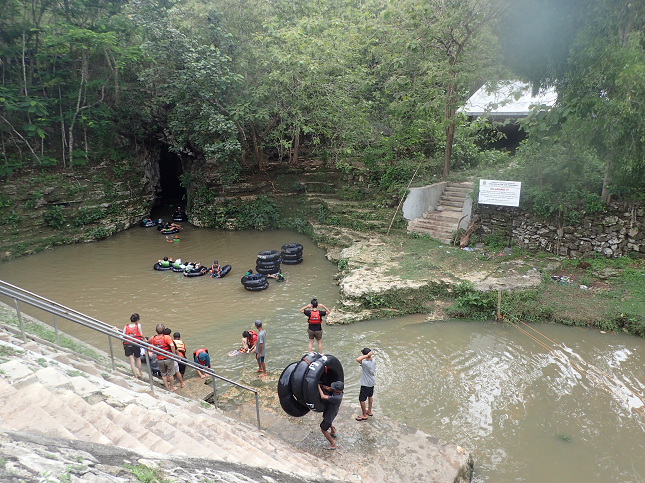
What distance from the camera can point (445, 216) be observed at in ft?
54.4

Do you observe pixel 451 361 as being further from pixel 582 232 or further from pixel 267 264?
pixel 582 232

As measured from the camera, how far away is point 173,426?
17.0ft

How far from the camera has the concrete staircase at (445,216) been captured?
1598 centimetres

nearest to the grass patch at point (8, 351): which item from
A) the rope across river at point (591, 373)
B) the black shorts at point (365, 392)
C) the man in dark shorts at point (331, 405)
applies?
the man in dark shorts at point (331, 405)

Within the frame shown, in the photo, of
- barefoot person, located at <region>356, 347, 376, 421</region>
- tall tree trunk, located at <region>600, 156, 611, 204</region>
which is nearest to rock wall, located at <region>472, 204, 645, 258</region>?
tall tree trunk, located at <region>600, 156, 611, 204</region>

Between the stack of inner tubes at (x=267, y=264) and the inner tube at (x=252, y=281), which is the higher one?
the stack of inner tubes at (x=267, y=264)

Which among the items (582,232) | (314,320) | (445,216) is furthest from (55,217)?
(582,232)

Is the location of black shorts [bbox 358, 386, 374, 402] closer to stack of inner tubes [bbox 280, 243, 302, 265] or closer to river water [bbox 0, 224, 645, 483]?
river water [bbox 0, 224, 645, 483]

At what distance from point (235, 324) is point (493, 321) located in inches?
264

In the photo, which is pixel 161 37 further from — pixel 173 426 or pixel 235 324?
pixel 173 426

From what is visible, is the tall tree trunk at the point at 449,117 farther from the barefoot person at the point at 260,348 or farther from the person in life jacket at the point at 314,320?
the barefoot person at the point at 260,348

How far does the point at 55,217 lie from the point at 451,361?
17691 millimetres

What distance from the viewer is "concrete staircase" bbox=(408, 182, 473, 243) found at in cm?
1598

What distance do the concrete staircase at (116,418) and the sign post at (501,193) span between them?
11.4m
